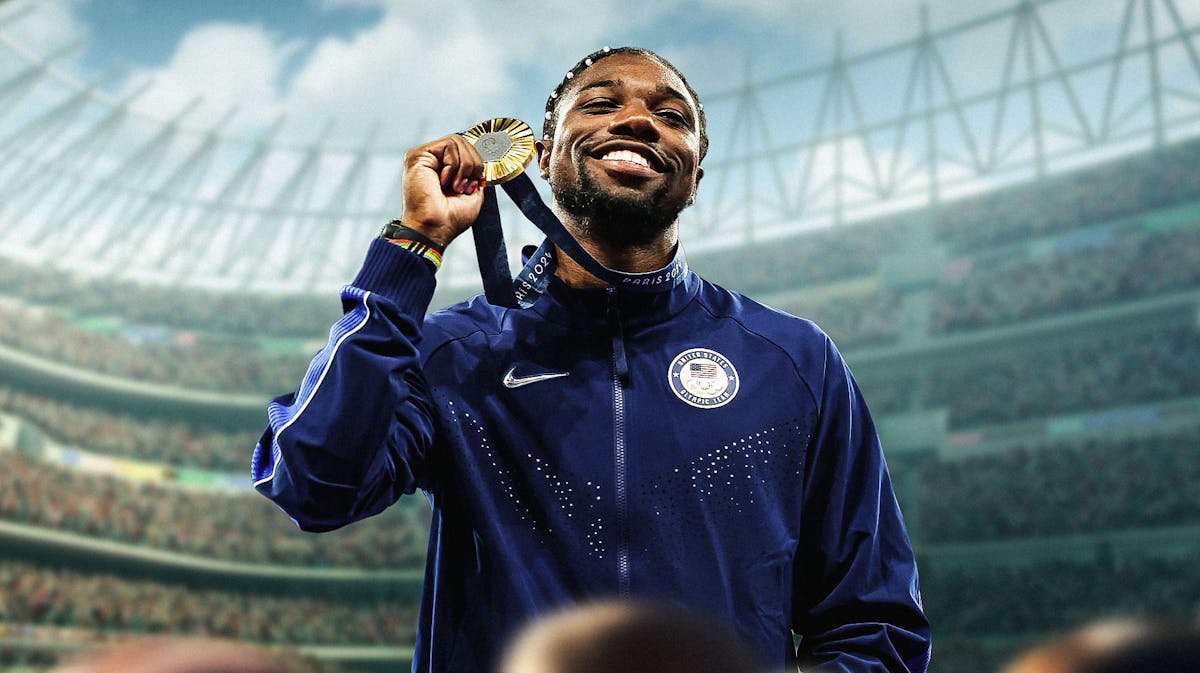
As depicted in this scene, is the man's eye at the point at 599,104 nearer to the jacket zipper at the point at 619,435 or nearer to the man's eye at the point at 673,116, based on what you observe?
the man's eye at the point at 673,116

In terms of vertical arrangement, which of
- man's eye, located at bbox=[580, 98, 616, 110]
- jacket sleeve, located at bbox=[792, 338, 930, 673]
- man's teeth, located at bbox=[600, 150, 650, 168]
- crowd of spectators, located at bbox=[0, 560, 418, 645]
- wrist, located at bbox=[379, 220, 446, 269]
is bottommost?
crowd of spectators, located at bbox=[0, 560, 418, 645]

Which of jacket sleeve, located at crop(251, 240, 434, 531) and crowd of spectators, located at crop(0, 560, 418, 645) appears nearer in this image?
jacket sleeve, located at crop(251, 240, 434, 531)

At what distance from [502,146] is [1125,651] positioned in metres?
1.69

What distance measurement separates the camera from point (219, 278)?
34.7 metres

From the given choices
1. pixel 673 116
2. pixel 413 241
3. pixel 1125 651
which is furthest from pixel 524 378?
pixel 1125 651

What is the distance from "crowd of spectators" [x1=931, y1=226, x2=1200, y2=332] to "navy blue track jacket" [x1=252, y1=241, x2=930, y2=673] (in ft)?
76.0

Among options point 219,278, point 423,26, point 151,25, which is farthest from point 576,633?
point 423,26

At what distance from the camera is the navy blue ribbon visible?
2.14 metres

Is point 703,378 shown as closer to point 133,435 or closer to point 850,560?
point 850,560

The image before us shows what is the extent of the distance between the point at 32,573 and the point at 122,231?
14.7m

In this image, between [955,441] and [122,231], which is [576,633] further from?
[122,231]

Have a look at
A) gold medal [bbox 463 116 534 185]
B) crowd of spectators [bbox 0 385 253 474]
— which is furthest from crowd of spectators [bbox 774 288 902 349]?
gold medal [bbox 463 116 534 185]

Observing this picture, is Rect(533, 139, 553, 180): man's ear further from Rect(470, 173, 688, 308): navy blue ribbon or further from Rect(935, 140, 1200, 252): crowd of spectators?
Rect(935, 140, 1200, 252): crowd of spectators

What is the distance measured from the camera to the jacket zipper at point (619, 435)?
188 cm
